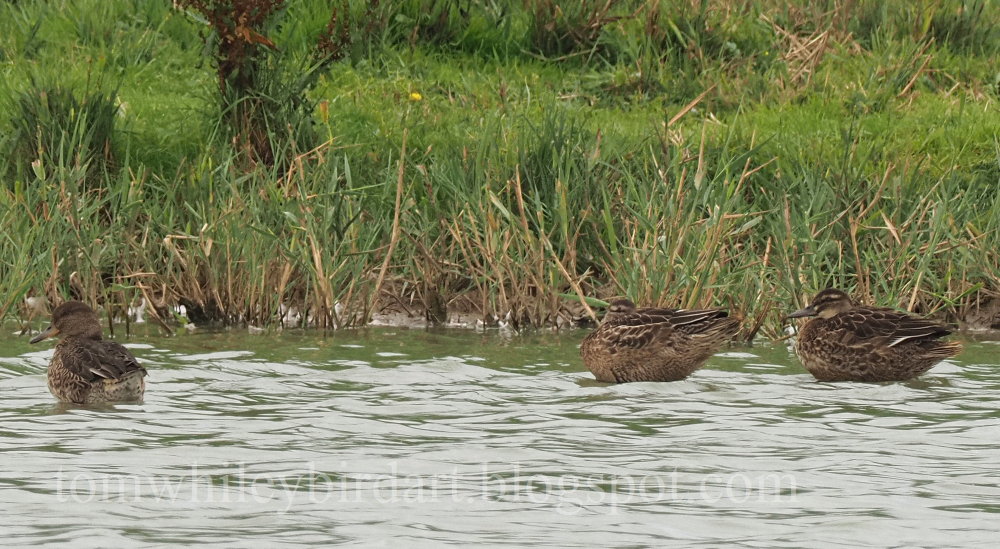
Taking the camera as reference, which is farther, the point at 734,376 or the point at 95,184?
the point at 95,184

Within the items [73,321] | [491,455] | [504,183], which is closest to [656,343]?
[491,455]

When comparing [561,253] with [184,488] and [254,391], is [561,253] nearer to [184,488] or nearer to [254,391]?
[254,391]

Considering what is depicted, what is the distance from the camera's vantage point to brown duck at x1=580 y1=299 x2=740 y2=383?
9.75 meters

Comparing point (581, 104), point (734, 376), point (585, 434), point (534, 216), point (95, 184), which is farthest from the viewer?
point (581, 104)

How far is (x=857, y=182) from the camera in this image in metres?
12.5

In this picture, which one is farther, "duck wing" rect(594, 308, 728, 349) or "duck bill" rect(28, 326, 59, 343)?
"duck bill" rect(28, 326, 59, 343)

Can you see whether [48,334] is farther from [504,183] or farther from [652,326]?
[504,183]

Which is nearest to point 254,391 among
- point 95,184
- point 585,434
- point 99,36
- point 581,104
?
point 585,434

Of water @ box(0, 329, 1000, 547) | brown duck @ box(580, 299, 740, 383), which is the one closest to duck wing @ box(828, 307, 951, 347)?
water @ box(0, 329, 1000, 547)

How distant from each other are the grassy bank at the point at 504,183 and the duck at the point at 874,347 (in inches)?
45.5

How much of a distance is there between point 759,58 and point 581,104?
2.16m

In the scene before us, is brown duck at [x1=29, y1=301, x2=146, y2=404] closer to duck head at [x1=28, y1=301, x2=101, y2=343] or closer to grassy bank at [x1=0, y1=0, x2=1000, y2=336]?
duck head at [x1=28, y1=301, x2=101, y2=343]

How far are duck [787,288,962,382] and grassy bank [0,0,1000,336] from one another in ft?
3.79

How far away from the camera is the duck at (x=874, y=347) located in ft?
32.1
